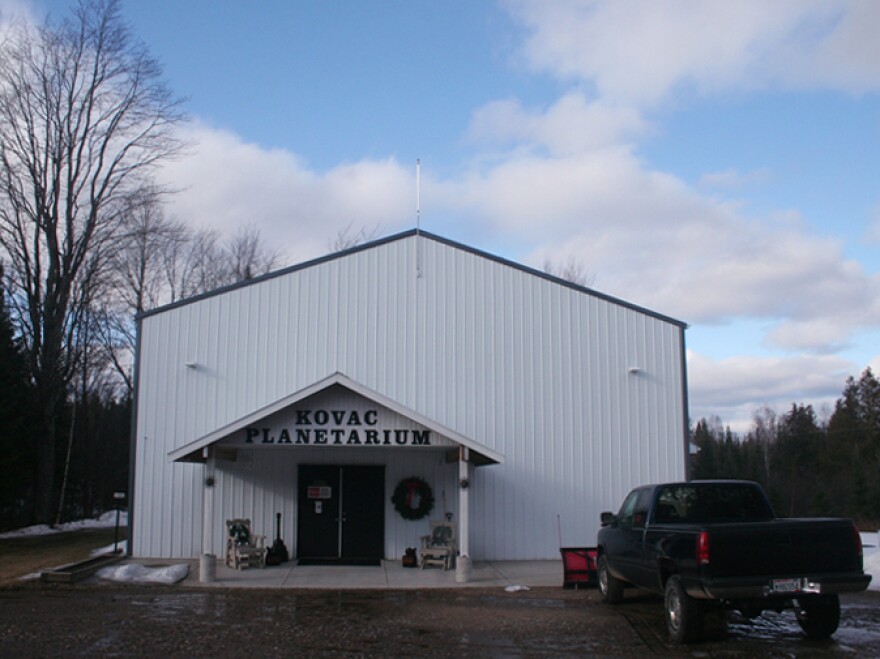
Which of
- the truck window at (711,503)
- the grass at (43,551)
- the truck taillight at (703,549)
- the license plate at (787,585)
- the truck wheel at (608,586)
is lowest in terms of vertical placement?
the grass at (43,551)

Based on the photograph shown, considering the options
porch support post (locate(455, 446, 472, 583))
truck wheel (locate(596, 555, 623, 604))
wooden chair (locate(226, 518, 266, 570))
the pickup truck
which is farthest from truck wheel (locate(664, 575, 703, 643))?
wooden chair (locate(226, 518, 266, 570))

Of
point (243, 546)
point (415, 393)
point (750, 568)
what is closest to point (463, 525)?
point (415, 393)

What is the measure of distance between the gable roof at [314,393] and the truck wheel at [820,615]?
710cm

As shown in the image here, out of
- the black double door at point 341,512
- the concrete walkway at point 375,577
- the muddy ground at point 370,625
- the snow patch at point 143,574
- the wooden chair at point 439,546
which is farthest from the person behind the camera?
the black double door at point 341,512

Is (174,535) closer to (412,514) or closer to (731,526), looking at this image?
(412,514)

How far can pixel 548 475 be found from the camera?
19297mm

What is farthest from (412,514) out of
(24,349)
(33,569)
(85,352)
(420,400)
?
(85,352)

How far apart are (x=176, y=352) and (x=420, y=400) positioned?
18.6 feet

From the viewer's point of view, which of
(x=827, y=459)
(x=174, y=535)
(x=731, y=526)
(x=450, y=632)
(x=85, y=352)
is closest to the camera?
(x=731, y=526)

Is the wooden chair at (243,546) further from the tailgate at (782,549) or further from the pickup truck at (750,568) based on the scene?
the tailgate at (782,549)

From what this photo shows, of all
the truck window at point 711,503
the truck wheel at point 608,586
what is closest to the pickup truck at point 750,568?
Result: the truck window at point 711,503

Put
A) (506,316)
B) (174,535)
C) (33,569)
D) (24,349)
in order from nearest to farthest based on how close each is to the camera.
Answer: (33,569)
(174,535)
(506,316)
(24,349)

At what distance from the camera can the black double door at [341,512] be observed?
18.8 metres

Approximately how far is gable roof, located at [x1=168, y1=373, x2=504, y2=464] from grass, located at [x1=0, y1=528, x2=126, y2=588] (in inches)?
149
